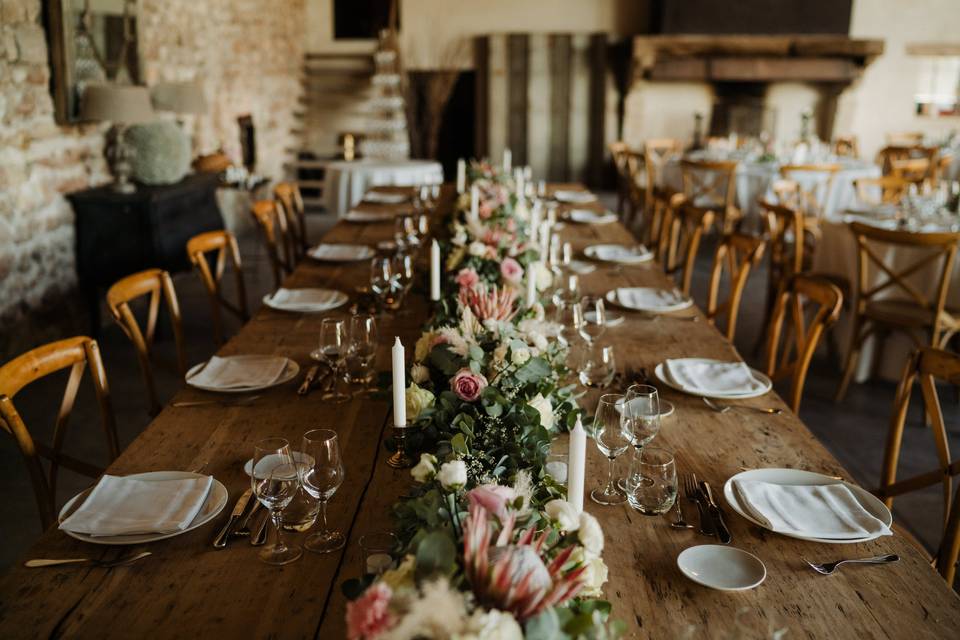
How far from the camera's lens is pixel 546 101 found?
10695 millimetres

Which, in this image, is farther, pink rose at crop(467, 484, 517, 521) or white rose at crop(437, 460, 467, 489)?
white rose at crop(437, 460, 467, 489)

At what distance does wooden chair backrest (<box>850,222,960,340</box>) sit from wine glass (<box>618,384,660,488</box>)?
2560 millimetres

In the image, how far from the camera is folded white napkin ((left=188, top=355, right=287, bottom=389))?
2082mm

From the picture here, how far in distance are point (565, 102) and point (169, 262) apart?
691 centimetres

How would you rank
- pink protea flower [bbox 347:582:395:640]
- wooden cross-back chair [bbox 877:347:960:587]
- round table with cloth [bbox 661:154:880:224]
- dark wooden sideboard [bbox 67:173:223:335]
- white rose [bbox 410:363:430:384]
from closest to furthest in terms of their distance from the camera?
pink protea flower [bbox 347:582:395:640] < white rose [bbox 410:363:430:384] < wooden cross-back chair [bbox 877:347:960:587] < dark wooden sideboard [bbox 67:173:223:335] < round table with cloth [bbox 661:154:880:224]

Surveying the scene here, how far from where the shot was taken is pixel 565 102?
35.1 feet

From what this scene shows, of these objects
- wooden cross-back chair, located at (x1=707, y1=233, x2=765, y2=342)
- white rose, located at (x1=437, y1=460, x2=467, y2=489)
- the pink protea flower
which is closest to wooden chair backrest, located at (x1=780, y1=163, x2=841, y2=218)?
wooden cross-back chair, located at (x1=707, y1=233, x2=765, y2=342)

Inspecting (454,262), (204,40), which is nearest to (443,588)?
(454,262)

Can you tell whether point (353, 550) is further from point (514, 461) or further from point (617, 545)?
point (617, 545)

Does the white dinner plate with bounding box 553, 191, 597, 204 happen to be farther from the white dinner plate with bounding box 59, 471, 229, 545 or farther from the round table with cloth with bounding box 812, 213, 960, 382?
the white dinner plate with bounding box 59, 471, 229, 545

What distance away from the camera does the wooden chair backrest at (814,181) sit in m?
6.55

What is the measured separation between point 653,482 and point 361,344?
0.84 metres

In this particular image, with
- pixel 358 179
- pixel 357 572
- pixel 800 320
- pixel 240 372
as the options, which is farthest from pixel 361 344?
pixel 358 179

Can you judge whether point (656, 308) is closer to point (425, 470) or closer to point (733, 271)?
point (733, 271)
